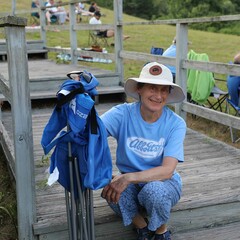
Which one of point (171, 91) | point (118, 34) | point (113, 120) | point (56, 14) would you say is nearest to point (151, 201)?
point (113, 120)

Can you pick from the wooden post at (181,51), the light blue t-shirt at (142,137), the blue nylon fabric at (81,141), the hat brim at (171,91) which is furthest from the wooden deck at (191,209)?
the wooden post at (181,51)

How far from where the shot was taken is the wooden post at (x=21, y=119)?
2.55 meters

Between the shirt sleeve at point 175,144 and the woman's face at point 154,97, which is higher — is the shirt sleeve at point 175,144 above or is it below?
below

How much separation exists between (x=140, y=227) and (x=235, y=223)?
2.75 feet

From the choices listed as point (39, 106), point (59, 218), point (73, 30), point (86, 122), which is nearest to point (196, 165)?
point (59, 218)

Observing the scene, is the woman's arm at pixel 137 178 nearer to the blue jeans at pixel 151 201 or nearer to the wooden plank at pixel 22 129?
the blue jeans at pixel 151 201

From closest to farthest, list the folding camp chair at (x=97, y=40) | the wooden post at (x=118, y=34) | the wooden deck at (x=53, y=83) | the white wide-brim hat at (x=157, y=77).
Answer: the white wide-brim hat at (x=157, y=77), the wooden deck at (x=53, y=83), the wooden post at (x=118, y=34), the folding camp chair at (x=97, y=40)

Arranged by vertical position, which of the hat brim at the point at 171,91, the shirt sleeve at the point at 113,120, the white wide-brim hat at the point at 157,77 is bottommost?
the shirt sleeve at the point at 113,120

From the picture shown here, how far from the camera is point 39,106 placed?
634 centimetres

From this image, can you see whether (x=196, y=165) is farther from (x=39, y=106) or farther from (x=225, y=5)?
(x=225, y=5)

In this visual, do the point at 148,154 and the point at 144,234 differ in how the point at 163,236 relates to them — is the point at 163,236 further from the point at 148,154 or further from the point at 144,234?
the point at 148,154

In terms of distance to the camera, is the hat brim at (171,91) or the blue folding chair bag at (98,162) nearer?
the blue folding chair bag at (98,162)

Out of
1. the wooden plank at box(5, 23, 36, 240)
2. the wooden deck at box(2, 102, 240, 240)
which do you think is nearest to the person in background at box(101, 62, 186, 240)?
the wooden deck at box(2, 102, 240, 240)

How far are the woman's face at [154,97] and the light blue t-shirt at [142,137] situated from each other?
0.11m
